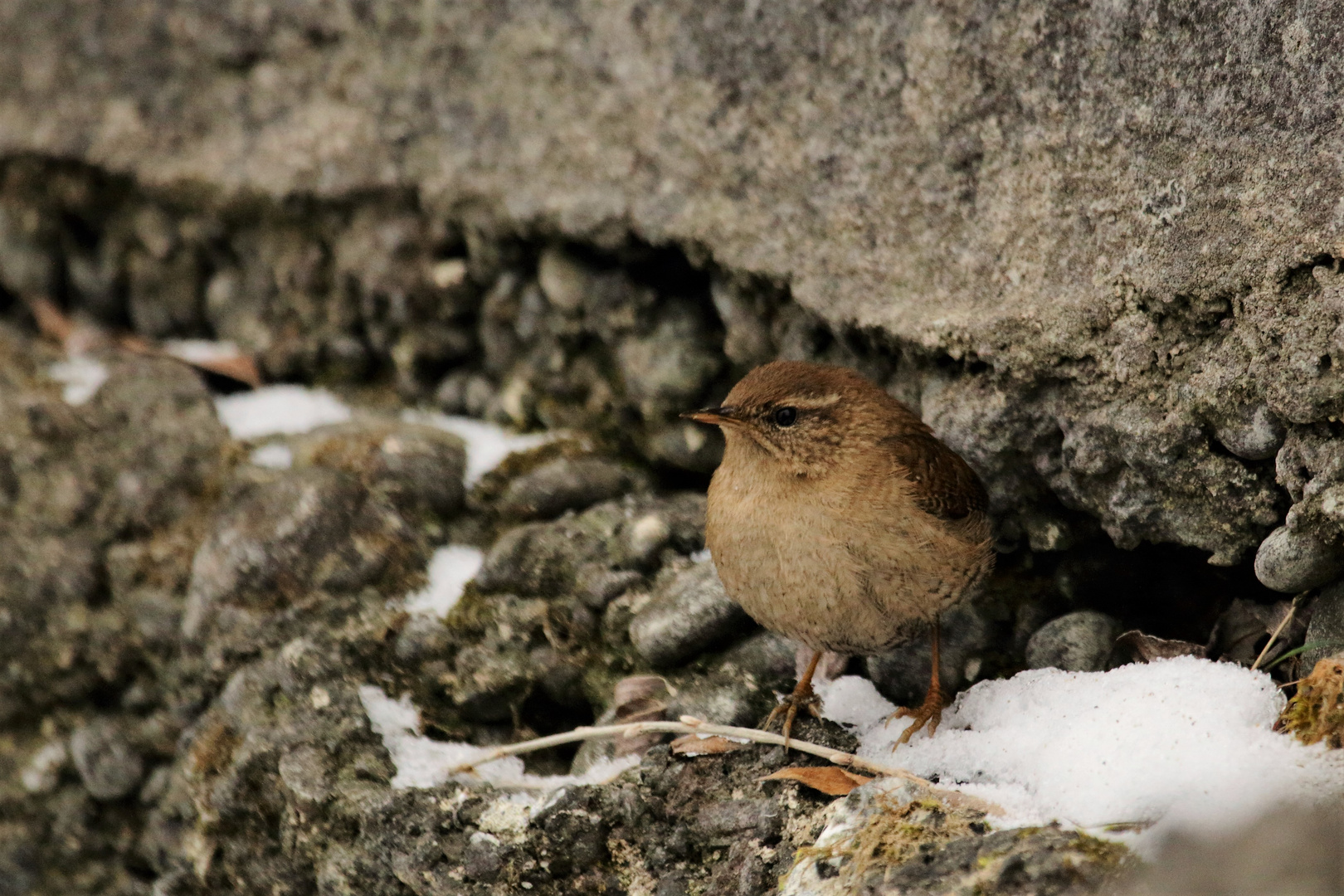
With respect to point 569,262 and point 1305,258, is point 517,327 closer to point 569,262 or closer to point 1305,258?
point 569,262

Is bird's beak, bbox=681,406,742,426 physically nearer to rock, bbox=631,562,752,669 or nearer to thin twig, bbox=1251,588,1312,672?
rock, bbox=631,562,752,669

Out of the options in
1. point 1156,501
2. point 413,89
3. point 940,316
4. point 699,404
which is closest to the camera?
point 1156,501

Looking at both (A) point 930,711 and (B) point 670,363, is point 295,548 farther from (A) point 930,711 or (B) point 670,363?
(A) point 930,711

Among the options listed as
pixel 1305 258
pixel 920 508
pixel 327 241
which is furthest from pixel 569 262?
pixel 1305 258

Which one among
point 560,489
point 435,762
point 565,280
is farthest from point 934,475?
point 565,280

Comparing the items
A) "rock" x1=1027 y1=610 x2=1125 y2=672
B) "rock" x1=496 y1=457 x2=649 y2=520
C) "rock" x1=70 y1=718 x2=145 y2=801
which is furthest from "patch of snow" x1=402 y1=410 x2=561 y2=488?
"rock" x1=1027 y1=610 x2=1125 y2=672

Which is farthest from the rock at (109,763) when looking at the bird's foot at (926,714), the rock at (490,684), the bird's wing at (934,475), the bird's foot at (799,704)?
the bird's wing at (934,475)

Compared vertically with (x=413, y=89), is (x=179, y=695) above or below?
below
